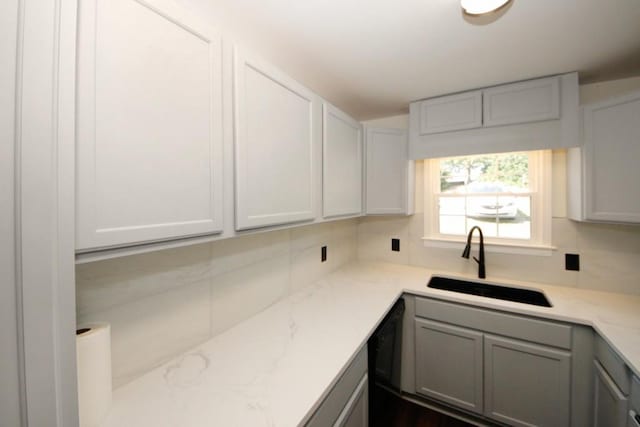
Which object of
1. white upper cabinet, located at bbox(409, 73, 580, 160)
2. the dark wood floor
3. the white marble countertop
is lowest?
the dark wood floor

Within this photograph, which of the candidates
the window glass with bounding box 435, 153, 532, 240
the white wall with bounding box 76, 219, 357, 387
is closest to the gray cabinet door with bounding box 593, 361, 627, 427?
the window glass with bounding box 435, 153, 532, 240

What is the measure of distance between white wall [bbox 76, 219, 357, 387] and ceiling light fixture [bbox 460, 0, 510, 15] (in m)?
1.40

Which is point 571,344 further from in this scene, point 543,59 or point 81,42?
point 81,42

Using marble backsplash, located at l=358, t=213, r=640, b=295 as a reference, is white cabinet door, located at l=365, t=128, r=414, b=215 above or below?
above

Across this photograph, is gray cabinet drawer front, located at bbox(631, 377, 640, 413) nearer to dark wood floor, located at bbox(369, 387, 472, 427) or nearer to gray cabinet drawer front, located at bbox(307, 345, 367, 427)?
dark wood floor, located at bbox(369, 387, 472, 427)

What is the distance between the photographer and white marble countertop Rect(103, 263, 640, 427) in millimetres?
797

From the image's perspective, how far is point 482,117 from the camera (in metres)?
1.79

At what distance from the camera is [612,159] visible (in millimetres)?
1446

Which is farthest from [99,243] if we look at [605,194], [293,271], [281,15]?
[605,194]

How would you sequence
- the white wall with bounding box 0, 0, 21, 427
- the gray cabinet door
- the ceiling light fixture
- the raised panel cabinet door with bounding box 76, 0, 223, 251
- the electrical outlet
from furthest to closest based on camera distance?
the electrical outlet
the gray cabinet door
the ceiling light fixture
the raised panel cabinet door with bounding box 76, 0, 223, 251
the white wall with bounding box 0, 0, 21, 427

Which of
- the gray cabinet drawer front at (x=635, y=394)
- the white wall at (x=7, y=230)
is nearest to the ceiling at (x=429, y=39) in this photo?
the white wall at (x=7, y=230)

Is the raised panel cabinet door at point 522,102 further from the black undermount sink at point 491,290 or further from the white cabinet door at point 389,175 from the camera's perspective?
the black undermount sink at point 491,290

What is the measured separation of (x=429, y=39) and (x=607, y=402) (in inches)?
75.6

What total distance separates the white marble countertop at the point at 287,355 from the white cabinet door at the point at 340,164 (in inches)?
22.7
